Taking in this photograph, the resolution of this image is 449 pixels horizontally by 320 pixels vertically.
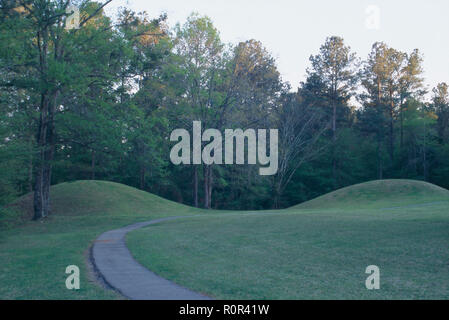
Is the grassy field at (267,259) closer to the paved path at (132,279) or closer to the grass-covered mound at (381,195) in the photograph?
the paved path at (132,279)

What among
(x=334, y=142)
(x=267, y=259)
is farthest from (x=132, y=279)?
(x=334, y=142)

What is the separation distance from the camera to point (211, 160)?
39.3 meters

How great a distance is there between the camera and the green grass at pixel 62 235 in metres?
7.82

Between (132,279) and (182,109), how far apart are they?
30692 mm

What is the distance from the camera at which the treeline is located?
21.4m

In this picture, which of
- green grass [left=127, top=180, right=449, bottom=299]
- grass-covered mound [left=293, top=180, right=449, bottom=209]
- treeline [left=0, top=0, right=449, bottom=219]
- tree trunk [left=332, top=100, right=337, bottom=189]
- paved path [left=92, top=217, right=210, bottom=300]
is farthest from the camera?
tree trunk [left=332, top=100, right=337, bottom=189]

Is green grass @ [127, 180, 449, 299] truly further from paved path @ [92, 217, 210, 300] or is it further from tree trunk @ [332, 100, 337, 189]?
tree trunk @ [332, 100, 337, 189]

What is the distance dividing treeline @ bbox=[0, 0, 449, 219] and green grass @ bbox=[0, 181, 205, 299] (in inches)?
99.1

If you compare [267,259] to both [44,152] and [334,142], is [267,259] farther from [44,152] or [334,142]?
[334,142]

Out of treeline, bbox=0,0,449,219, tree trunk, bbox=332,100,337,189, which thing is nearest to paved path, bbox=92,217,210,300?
treeline, bbox=0,0,449,219

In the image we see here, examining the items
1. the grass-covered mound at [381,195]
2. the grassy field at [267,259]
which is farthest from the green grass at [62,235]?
the grass-covered mound at [381,195]

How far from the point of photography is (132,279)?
27.1 feet
